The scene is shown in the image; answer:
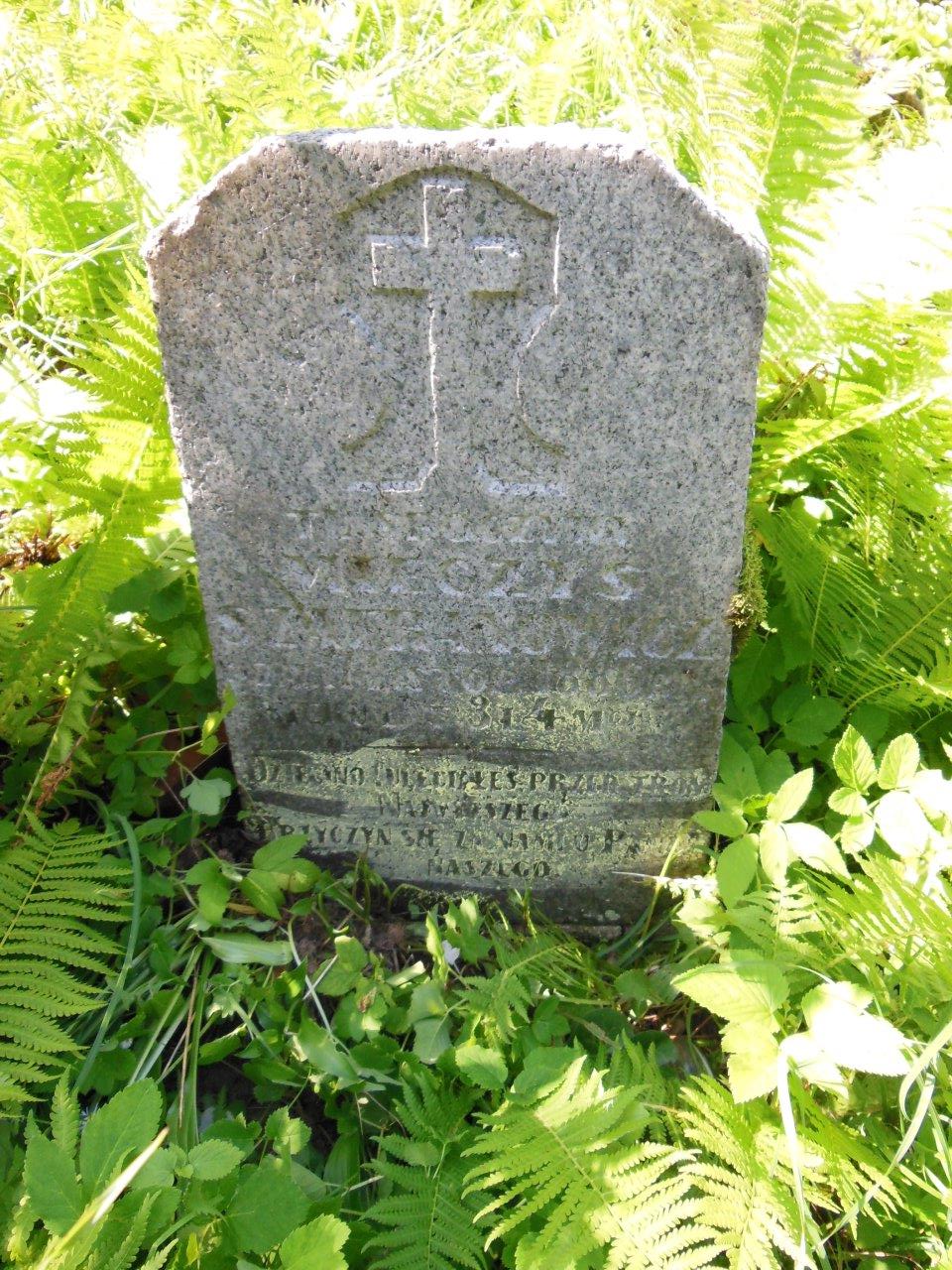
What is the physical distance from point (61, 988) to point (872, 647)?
69.5 inches

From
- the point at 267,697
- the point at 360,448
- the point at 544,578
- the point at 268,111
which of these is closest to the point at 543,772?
the point at 544,578

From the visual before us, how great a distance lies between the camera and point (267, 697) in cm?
205

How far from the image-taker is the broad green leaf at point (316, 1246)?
1313 mm

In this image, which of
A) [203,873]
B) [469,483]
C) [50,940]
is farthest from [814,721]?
[50,940]

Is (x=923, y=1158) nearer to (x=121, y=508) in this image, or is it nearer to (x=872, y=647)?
(x=872, y=647)

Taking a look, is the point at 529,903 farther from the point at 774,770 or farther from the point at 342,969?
the point at 774,770

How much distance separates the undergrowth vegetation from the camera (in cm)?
145

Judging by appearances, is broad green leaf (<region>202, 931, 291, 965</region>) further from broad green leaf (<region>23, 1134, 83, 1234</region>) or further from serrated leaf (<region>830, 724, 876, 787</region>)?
serrated leaf (<region>830, 724, 876, 787</region>)

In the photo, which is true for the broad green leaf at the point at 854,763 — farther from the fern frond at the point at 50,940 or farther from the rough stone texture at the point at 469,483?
the fern frond at the point at 50,940

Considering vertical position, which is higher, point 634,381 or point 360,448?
point 634,381

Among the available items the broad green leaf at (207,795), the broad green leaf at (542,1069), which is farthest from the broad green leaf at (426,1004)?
the broad green leaf at (207,795)

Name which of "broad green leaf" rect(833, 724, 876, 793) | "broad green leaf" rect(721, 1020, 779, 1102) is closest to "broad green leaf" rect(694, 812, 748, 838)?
"broad green leaf" rect(833, 724, 876, 793)

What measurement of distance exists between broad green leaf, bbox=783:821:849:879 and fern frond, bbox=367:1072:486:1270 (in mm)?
715

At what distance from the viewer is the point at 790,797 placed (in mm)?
1818
